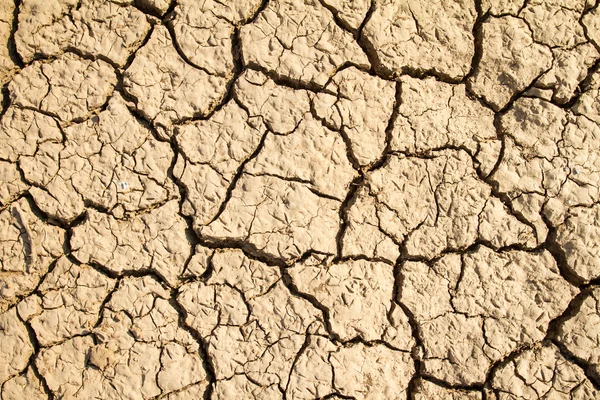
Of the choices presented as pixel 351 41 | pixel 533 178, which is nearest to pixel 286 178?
pixel 351 41

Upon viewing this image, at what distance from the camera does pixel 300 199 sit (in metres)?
2.35

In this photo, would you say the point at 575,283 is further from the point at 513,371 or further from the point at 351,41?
the point at 351,41

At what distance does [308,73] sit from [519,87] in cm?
102

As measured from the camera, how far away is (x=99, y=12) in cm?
244

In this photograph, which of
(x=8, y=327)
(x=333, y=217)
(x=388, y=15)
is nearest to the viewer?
(x=8, y=327)

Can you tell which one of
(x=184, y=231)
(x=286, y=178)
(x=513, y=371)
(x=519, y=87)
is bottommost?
(x=513, y=371)

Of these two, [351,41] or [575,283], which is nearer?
[575,283]

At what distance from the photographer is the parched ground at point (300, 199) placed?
87.2 inches

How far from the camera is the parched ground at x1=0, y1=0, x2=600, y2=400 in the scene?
7.27 feet

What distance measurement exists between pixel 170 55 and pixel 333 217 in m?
1.08

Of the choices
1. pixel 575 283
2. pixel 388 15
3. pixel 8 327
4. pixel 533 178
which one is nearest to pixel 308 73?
pixel 388 15

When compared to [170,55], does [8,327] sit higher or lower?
lower

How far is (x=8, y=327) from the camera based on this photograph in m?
2.20

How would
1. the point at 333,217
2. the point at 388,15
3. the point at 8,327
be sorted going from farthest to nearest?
the point at 388,15 < the point at 333,217 < the point at 8,327
